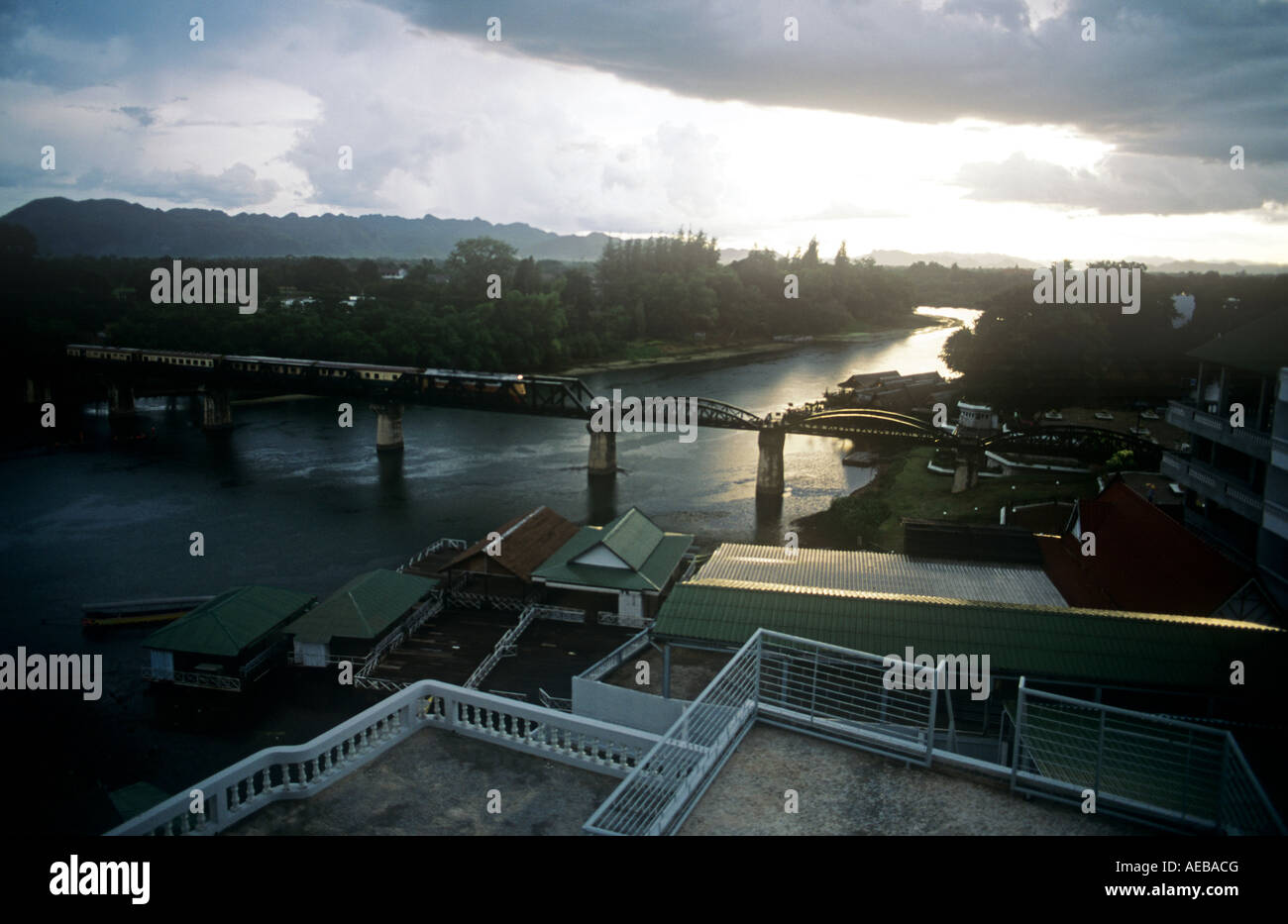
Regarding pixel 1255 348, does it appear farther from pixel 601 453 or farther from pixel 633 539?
pixel 601 453

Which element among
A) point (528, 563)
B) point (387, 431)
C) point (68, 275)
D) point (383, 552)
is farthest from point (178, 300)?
point (528, 563)

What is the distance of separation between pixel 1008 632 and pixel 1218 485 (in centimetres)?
1169

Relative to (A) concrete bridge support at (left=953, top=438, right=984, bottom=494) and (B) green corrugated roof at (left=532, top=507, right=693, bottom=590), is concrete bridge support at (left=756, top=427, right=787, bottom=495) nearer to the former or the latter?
(A) concrete bridge support at (left=953, top=438, right=984, bottom=494)

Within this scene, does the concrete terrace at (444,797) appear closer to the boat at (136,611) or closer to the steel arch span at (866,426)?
the boat at (136,611)

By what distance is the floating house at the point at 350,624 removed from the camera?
24.1m

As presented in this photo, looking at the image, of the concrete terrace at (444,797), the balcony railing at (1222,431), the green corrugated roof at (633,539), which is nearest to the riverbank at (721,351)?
the green corrugated roof at (633,539)

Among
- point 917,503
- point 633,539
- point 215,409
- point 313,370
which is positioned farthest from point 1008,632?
point 215,409

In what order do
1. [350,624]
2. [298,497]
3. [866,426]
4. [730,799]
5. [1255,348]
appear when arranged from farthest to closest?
1. [866,426]
2. [298,497]
3. [350,624]
4. [1255,348]
5. [730,799]

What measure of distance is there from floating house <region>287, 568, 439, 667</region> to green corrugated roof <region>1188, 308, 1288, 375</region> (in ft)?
A: 72.5

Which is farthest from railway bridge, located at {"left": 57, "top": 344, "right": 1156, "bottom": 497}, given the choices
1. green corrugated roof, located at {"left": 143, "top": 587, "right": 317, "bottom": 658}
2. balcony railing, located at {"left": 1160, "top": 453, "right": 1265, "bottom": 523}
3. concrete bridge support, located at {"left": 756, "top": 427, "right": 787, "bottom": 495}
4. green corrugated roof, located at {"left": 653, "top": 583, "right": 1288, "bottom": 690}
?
green corrugated roof, located at {"left": 653, "top": 583, "right": 1288, "bottom": 690}

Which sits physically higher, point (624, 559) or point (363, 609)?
point (624, 559)

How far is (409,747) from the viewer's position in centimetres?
891

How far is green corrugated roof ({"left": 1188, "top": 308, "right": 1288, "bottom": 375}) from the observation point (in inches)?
811

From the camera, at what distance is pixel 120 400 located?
67.6 meters
